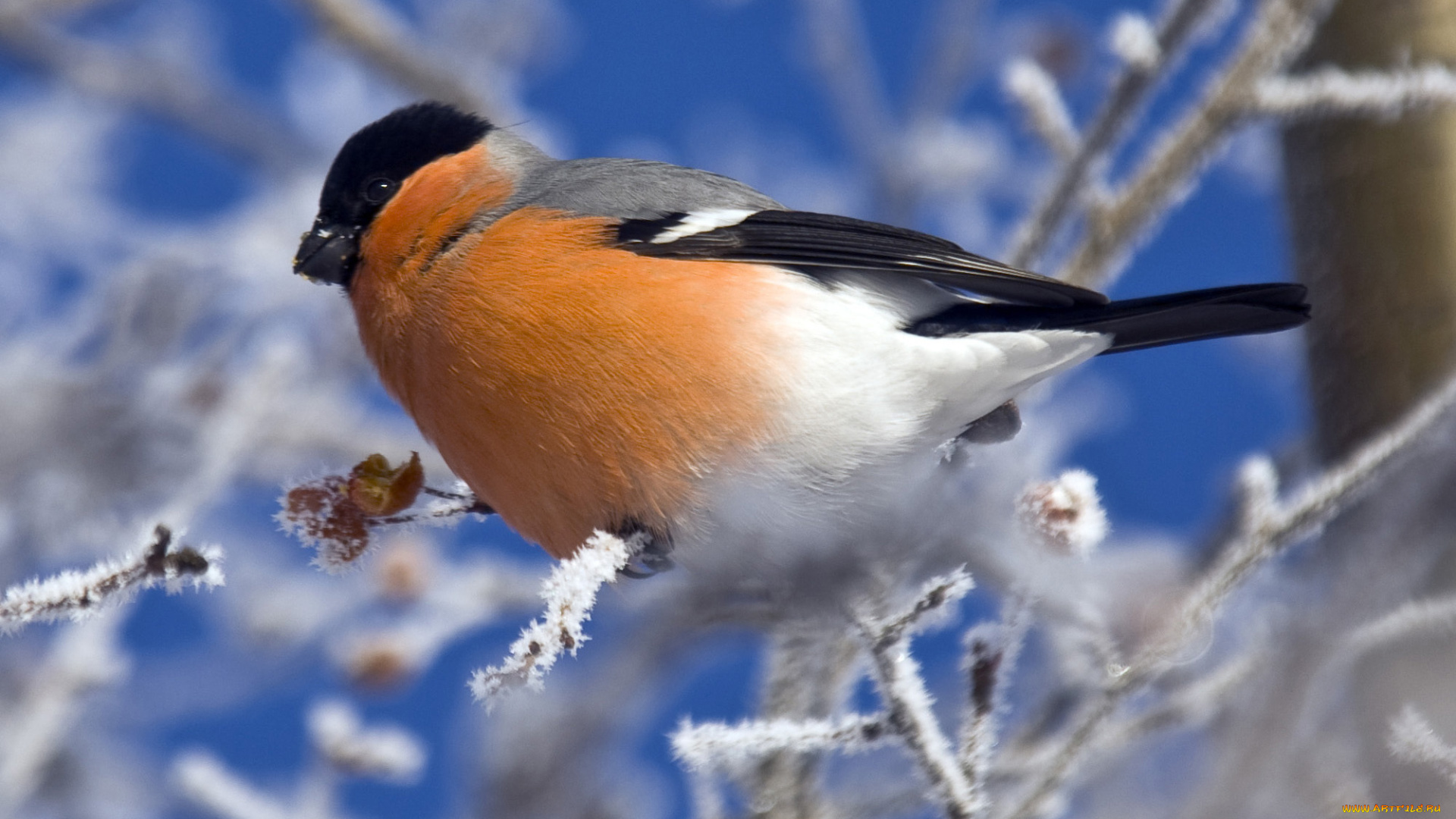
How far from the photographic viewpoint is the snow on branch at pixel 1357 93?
2.30m

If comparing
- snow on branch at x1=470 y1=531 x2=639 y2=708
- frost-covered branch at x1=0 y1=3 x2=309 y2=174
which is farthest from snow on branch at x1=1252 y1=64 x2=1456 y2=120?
frost-covered branch at x1=0 y1=3 x2=309 y2=174

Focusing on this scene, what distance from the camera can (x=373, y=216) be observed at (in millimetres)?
2287

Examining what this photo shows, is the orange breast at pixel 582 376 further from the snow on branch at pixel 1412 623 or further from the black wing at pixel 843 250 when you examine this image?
the snow on branch at pixel 1412 623

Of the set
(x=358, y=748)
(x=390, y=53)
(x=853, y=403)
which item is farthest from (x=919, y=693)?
(x=390, y=53)

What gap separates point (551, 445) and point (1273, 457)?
2143 mm

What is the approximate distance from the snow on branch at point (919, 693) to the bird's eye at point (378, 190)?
4.49 feet

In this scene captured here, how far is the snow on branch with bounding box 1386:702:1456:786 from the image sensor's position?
1140 mm

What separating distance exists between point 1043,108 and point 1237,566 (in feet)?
4.24

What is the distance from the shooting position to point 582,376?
6.22 feet

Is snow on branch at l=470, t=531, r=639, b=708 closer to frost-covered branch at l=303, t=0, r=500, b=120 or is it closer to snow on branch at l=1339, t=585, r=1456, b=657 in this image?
snow on branch at l=1339, t=585, r=1456, b=657

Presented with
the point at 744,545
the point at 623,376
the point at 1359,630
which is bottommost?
the point at 1359,630

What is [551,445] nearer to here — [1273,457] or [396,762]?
[396,762]

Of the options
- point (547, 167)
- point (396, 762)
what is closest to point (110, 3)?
point (547, 167)

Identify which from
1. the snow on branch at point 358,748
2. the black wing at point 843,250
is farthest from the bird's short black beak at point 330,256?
the snow on branch at point 358,748
